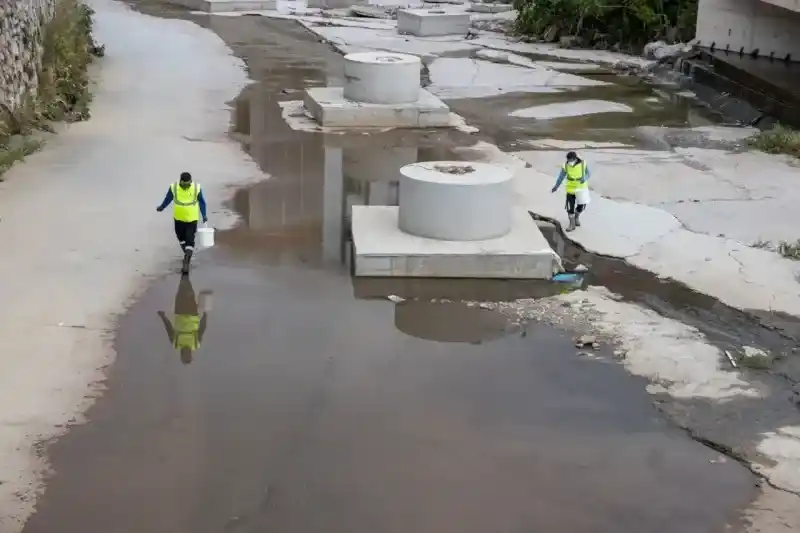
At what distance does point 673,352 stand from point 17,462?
5.64 meters

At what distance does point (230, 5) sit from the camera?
39.1 metres

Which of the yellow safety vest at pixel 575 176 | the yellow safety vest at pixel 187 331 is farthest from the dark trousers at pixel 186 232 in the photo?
the yellow safety vest at pixel 575 176

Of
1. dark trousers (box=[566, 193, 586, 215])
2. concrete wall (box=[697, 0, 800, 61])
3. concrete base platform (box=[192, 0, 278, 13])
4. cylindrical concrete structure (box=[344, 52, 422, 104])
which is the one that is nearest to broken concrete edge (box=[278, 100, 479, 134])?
cylindrical concrete structure (box=[344, 52, 422, 104])

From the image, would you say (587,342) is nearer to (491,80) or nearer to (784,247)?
(784,247)

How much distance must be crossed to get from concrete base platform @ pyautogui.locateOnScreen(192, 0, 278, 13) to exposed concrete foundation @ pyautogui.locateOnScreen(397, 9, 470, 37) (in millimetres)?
8219

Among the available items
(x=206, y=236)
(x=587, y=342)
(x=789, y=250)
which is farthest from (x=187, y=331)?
(x=789, y=250)

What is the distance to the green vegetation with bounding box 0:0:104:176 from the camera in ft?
52.6

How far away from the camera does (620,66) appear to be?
27281 millimetres

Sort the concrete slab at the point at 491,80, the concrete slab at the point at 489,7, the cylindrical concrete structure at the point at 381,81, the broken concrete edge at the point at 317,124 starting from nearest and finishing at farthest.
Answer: the broken concrete edge at the point at 317,124, the cylindrical concrete structure at the point at 381,81, the concrete slab at the point at 491,80, the concrete slab at the point at 489,7

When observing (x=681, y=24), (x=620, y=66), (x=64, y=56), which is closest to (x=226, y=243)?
(x=64, y=56)

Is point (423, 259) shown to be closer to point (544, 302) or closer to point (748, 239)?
point (544, 302)

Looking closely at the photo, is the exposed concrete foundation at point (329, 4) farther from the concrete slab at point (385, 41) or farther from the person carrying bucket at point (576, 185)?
the person carrying bucket at point (576, 185)

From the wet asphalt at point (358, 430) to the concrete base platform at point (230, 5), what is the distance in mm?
29598

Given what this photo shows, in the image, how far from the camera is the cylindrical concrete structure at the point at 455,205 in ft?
37.3
